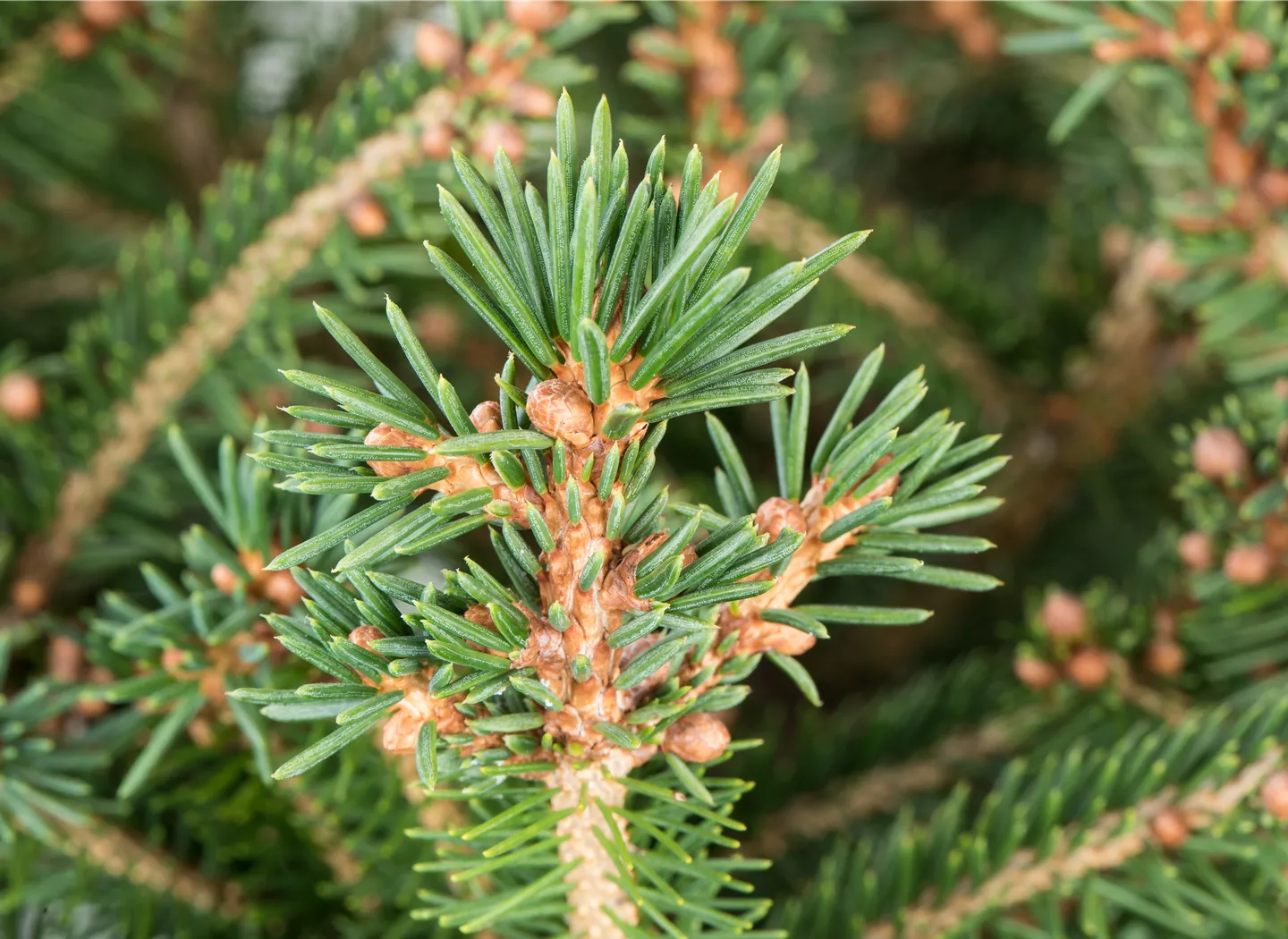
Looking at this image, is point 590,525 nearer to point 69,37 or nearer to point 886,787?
point 886,787

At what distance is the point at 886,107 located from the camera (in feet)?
2.66

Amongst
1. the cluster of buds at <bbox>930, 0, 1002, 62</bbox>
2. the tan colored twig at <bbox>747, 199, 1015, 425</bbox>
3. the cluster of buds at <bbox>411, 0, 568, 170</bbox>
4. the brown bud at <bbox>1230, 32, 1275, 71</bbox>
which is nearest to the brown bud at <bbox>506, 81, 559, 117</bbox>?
the cluster of buds at <bbox>411, 0, 568, 170</bbox>

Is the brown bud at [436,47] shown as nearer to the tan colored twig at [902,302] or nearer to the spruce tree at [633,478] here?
the spruce tree at [633,478]

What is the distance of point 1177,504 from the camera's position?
2.36ft

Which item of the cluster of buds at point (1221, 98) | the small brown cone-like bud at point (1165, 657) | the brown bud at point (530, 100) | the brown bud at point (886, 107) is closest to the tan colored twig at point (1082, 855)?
the small brown cone-like bud at point (1165, 657)

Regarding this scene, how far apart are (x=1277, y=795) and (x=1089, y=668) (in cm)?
12

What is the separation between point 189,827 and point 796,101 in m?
0.63

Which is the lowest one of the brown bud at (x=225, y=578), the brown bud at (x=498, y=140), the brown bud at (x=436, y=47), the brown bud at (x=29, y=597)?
the brown bud at (x=225, y=578)

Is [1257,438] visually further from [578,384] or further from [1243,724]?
[578,384]

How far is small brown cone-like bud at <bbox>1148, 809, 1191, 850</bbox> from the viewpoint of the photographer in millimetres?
429

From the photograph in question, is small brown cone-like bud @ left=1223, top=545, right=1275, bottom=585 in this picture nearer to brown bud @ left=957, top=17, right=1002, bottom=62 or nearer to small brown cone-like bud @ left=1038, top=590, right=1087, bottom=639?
small brown cone-like bud @ left=1038, top=590, right=1087, bottom=639

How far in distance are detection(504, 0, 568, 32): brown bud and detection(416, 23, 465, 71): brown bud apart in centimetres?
3

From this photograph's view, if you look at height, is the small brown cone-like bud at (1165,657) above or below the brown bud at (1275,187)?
below

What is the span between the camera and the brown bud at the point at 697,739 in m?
0.32
